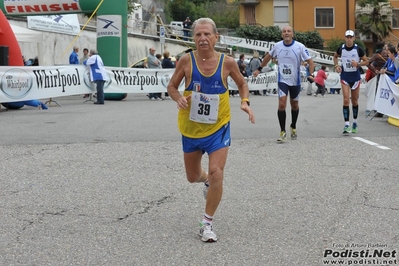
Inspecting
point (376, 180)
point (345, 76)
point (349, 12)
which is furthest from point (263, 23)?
point (376, 180)

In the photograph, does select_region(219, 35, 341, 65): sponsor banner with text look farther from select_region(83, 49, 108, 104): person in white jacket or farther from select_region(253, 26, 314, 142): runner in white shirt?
select_region(253, 26, 314, 142): runner in white shirt

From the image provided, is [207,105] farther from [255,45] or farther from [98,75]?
[255,45]

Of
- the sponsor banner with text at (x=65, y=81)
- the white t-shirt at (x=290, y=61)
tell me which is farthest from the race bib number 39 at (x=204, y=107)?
the sponsor banner with text at (x=65, y=81)

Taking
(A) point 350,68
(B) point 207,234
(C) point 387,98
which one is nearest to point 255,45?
(C) point 387,98

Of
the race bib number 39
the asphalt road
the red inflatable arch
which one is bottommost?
the asphalt road

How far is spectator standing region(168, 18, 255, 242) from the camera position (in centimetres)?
590

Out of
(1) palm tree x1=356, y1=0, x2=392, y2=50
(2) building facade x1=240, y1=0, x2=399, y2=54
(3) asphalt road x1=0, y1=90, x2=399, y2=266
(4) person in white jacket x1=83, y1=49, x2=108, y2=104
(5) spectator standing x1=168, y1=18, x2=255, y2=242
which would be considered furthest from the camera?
(2) building facade x1=240, y1=0, x2=399, y2=54

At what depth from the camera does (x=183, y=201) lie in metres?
7.34

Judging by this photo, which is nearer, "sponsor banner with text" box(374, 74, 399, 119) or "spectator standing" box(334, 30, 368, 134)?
"spectator standing" box(334, 30, 368, 134)

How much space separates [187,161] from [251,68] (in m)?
26.2

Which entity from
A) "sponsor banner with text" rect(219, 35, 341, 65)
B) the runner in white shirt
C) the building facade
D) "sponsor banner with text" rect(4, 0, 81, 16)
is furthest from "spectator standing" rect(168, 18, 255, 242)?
the building facade

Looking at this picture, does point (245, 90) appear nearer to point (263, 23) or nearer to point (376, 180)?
point (376, 180)

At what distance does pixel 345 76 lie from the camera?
44.1ft

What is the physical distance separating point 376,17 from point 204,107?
2715 inches
